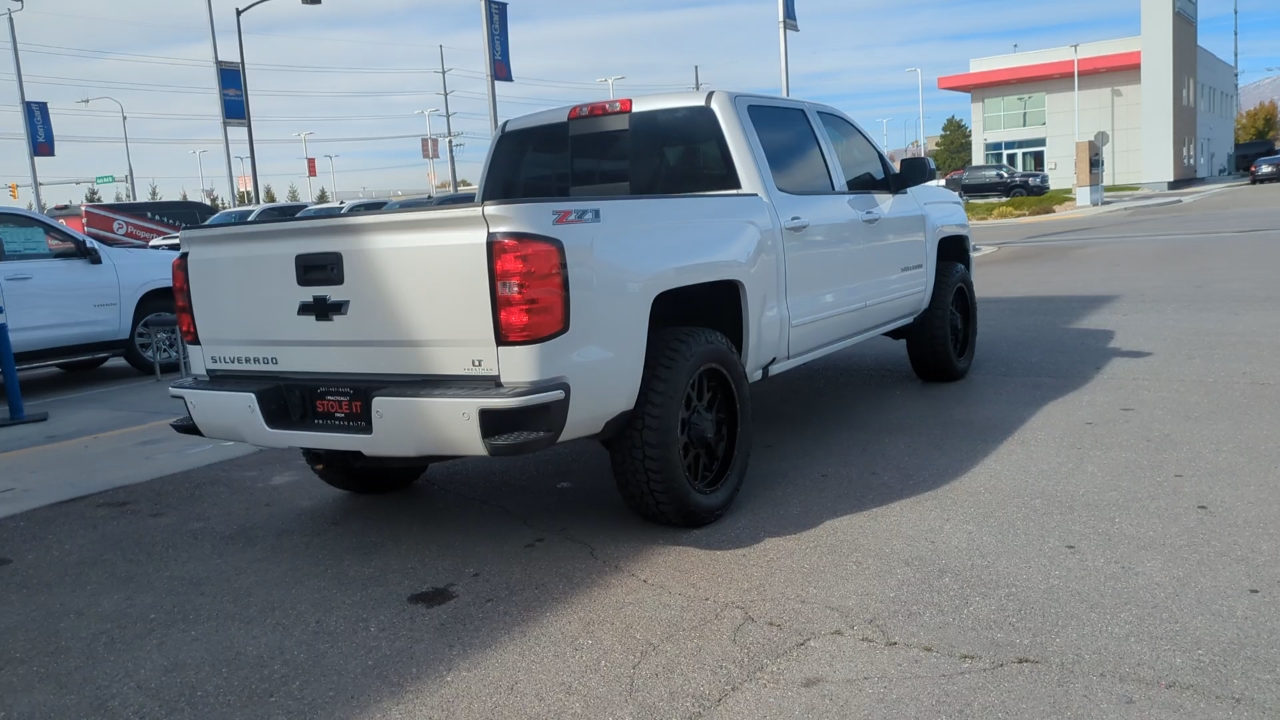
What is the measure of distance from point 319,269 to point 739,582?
2.10 m

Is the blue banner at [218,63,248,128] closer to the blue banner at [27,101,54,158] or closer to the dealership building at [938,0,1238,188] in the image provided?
the blue banner at [27,101,54,158]

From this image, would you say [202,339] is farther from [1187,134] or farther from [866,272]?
[1187,134]

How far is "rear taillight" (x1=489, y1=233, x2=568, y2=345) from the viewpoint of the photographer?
390cm

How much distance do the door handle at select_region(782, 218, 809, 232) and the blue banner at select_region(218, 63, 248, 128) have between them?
2795 cm

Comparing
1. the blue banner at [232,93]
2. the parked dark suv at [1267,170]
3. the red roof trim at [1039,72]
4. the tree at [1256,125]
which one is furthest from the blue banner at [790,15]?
the tree at [1256,125]

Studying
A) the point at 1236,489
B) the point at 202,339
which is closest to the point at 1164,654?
the point at 1236,489

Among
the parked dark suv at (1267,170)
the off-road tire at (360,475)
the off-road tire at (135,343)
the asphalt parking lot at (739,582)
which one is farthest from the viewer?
the parked dark suv at (1267,170)

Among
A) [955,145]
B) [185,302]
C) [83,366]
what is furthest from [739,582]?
[955,145]

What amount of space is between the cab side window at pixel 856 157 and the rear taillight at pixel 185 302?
3.69 m

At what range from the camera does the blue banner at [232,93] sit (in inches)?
1193

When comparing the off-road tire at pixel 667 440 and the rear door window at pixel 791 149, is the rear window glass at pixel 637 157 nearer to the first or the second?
the rear door window at pixel 791 149

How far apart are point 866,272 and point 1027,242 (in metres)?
18.3

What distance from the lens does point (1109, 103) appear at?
6538cm

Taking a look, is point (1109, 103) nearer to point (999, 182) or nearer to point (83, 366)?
point (999, 182)
